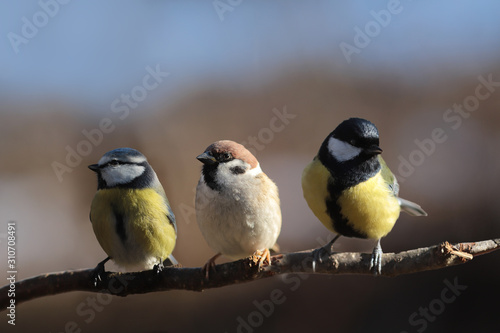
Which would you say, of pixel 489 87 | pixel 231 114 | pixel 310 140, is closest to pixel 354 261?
pixel 310 140

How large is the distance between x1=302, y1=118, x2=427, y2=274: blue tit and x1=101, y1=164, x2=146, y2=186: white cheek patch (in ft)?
1.84

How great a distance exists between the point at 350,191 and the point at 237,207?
1.41ft

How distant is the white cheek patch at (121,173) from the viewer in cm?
163

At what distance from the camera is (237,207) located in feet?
6.28

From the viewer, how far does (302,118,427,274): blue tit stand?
167cm

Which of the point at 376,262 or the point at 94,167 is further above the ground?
the point at 94,167

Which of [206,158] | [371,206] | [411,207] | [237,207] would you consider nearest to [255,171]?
[237,207]

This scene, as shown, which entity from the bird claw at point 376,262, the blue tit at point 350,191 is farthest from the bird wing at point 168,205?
the bird claw at point 376,262

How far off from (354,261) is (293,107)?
2.04 metres

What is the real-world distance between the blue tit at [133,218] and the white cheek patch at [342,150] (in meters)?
0.61

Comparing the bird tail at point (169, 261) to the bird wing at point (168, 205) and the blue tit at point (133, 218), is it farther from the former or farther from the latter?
the bird wing at point (168, 205)

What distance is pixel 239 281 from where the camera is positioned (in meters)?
1.45

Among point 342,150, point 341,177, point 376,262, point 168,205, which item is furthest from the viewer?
point 168,205

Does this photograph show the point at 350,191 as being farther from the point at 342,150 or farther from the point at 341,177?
the point at 342,150
